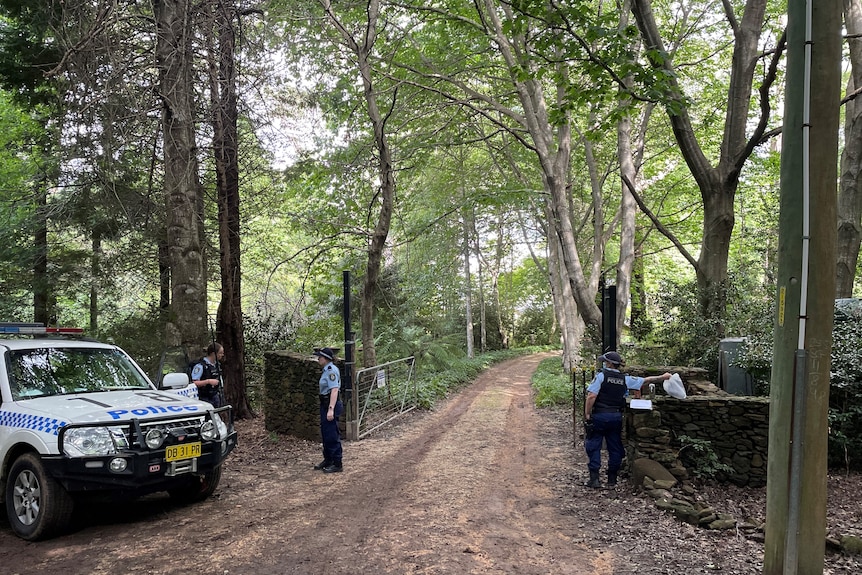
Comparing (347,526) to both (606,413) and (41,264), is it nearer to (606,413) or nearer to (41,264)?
(606,413)

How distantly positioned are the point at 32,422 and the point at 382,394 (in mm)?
8746

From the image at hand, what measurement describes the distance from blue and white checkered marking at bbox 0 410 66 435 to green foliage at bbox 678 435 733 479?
7.18 metres

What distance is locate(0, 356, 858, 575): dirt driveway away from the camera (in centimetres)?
484

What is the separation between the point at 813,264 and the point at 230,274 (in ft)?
36.5

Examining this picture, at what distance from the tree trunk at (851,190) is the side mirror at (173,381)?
11596mm

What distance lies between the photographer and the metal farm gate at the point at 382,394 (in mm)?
11602

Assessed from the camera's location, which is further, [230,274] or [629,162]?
[629,162]

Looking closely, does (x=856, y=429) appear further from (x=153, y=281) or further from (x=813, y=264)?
(x=153, y=281)

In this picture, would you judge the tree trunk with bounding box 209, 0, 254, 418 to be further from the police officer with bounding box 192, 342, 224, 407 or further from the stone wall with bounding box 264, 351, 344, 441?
the police officer with bounding box 192, 342, 224, 407

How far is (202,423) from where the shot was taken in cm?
605

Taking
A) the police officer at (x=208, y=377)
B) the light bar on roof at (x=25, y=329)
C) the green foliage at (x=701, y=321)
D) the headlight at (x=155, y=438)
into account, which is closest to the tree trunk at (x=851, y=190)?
the green foliage at (x=701, y=321)

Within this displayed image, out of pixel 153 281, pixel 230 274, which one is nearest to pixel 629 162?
pixel 230 274

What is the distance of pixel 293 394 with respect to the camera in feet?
35.5

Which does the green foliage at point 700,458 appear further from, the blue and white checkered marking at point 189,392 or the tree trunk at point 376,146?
the tree trunk at point 376,146
